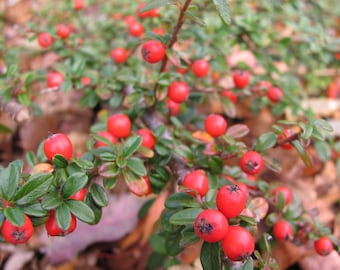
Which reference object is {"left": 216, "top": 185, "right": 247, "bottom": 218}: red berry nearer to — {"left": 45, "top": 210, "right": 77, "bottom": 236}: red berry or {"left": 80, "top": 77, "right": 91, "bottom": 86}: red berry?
{"left": 45, "top": 210, "right": 77, "bottom": 236}: red berry

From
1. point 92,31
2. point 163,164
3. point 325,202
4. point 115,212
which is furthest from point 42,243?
point 325,202

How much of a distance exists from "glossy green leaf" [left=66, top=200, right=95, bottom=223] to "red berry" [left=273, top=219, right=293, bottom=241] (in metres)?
1.30

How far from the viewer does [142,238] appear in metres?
3.57

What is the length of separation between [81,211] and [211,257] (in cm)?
70

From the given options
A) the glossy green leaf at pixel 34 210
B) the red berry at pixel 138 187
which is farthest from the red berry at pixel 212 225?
the glossy green leaf at pixel 34 210

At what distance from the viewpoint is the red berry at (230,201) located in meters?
1.64

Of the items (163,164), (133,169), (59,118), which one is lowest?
(59,118)

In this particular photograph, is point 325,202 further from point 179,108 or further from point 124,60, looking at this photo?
point 124,60

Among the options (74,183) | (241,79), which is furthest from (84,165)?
(241,79)

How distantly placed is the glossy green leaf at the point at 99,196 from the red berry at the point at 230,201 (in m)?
0.66

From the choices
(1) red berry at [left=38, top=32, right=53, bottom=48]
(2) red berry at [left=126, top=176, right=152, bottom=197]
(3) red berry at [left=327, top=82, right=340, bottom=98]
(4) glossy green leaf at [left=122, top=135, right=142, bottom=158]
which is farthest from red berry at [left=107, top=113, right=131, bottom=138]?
(3) red berry at [left=327, top=82, right=340, bottom=98]

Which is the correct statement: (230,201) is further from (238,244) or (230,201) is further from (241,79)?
(241,79)

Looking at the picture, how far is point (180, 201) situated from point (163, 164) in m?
0.43

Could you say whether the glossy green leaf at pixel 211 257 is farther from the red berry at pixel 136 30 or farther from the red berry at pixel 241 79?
the red berry at pixel 136 30
